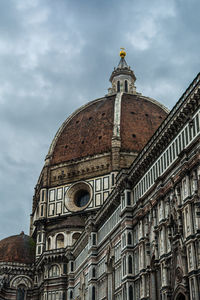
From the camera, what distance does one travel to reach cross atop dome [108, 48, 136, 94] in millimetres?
99500

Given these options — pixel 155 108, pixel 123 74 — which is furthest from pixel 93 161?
pixel 123 74

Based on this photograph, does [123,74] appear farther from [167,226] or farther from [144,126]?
[167,226]

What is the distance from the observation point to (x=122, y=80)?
332 ft

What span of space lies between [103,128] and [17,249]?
994 inches

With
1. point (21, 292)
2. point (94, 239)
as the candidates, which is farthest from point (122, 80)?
point (94, 239)

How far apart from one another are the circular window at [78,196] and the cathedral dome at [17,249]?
Result: 1096 centimetres

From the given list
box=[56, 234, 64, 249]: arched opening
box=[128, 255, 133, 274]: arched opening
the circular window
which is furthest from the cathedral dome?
box=[128, 255, 133, 274]: arched opening

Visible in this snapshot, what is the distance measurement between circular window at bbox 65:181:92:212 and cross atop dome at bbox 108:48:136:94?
A: 27.4 metres

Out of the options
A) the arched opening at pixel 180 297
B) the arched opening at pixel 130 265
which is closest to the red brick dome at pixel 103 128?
the arched opening at pixel 130 265

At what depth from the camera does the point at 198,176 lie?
32375 mm

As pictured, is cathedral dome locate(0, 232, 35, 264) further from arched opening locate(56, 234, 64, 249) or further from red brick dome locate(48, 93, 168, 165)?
red brick dome locate(48, 93, 168, 165)

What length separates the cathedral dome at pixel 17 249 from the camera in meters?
79.1

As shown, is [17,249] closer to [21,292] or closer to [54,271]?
[21,292]

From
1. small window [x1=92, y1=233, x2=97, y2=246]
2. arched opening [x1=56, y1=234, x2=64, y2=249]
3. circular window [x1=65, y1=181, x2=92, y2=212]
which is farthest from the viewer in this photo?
circular window [x1=65, y1=181, x2=92, y2=212]
